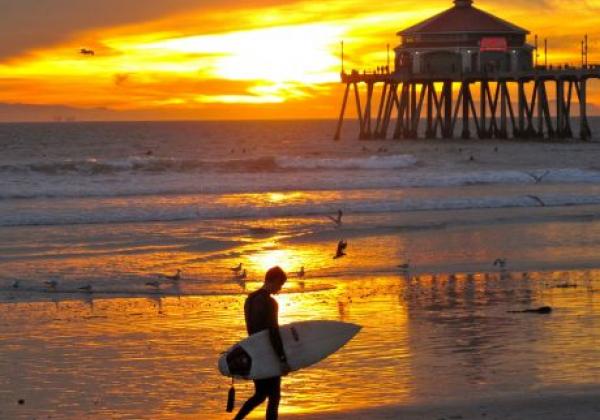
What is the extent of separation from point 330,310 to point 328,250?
7.29m

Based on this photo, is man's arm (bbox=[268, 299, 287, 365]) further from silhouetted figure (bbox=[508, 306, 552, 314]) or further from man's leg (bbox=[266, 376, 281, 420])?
silhouetted figure (bbox=[508, 306, 552, 314])

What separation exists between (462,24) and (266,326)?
202 ft

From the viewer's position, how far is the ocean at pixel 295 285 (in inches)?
437

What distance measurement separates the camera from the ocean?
36.4ft

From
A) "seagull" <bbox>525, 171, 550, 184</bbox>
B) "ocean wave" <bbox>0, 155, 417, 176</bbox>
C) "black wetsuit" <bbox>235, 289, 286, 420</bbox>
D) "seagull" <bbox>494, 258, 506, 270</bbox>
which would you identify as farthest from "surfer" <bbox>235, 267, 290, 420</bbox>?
"ocean wave" <bbox>0, 155, 417, 176</bbox>

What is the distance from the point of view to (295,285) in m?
17.7

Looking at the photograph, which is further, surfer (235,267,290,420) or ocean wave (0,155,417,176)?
ocean wave (0,155,417,176)

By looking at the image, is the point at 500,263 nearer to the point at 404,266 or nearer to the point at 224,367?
the point at 404,266

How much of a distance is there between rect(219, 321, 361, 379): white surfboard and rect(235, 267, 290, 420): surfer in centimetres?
6

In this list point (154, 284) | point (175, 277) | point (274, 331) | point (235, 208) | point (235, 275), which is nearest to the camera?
point (274, 331)

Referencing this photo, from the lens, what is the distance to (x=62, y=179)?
152 ft

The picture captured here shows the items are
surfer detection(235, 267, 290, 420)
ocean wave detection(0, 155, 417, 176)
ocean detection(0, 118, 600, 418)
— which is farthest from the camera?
ocean wave detection(0, 155, 417, 176)

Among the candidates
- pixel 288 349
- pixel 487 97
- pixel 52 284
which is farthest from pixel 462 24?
pixel 288 349

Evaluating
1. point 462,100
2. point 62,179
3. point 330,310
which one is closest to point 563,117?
point 462,100
